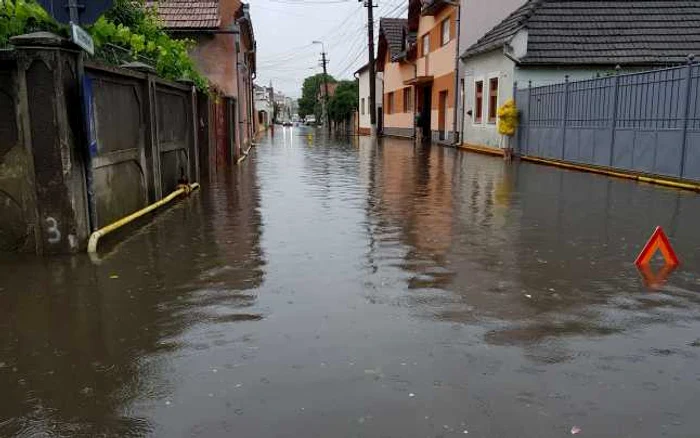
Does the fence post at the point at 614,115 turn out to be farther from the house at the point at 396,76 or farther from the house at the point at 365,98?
the house at the point at 365,98

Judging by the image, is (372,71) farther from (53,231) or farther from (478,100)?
(53,231)

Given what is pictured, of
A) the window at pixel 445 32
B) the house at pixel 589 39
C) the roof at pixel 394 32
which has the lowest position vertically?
the house at pixel 589 39

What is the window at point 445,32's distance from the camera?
1168 inches

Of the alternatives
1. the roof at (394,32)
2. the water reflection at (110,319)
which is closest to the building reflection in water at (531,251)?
the water reflection at (110,319)

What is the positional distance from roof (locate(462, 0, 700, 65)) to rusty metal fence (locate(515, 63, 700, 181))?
1779mm

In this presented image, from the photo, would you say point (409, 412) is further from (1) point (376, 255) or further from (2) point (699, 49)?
(2) point (699, 49)

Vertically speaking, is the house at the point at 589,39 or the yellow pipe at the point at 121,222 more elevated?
the house at the point at 589,39

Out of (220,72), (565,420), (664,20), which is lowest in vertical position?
(565,420)

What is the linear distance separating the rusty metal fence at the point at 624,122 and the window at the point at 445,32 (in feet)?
36.9

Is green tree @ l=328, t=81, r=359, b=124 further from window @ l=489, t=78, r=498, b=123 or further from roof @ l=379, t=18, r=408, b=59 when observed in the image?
window @ l=489, t=78, r=498, b=123

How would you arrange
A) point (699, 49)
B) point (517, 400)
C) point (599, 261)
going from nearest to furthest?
1. point (517, 400)
2. point (599, 261)
3. point (699, 49)

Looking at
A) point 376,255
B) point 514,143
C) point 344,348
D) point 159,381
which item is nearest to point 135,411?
point 159,381

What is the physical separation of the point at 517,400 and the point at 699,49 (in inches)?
812

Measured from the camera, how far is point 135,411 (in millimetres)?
3041
